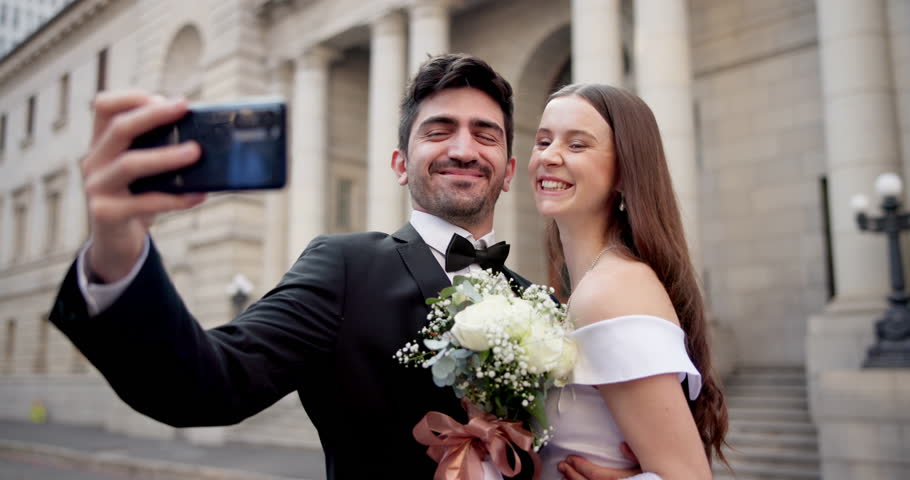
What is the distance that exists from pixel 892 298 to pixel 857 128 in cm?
306

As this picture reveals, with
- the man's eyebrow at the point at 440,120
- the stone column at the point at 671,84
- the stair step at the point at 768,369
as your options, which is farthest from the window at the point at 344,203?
the man's eyebrow at the point at 440,120

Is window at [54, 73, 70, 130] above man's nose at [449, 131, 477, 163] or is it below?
above

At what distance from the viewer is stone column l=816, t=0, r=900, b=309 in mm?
10875

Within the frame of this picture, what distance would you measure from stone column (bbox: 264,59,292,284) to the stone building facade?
61mm

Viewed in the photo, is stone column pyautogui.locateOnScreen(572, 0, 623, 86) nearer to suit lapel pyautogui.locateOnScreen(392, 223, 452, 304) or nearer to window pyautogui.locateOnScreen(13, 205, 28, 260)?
suit lapel pyautogui.locateOnScreen(392, 223, 452, 304)

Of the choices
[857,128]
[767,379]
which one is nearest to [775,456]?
[767,379]

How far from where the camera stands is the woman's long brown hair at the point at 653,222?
A: 2461mm

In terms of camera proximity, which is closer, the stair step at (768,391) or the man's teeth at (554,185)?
the man's teeth at (554,185)

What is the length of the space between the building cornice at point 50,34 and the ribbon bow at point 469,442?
31.2 m

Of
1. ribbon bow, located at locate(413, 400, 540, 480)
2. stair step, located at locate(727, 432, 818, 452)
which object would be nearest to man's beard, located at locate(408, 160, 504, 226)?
ribbon bow, located at locate(413, 400, 540, 480)

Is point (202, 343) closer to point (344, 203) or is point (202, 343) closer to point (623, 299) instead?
point (623, 299)

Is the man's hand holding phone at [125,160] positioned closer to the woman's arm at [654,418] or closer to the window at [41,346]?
the woman's arm at [654,418]

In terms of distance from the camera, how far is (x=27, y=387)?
3028 cm

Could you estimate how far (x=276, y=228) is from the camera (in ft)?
69.3
